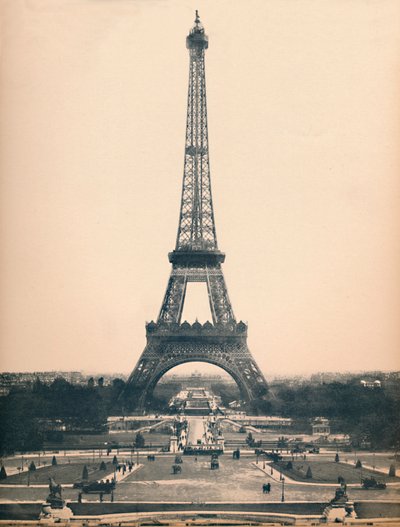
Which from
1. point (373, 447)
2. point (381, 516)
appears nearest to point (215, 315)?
point (373, 447)

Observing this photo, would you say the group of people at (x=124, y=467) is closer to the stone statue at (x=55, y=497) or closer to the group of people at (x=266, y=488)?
the stone statue at (x=55, y=497)

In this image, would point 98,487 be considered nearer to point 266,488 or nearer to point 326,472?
point 266,488

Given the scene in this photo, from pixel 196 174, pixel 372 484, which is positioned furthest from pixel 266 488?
pixel 196 174

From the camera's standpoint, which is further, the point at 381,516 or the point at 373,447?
the point at 373,447

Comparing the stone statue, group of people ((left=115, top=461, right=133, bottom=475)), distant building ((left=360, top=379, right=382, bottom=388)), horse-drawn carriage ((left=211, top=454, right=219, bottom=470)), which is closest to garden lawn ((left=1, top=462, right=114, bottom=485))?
group of people ((left=115, top=461, right=133, bottom=475))

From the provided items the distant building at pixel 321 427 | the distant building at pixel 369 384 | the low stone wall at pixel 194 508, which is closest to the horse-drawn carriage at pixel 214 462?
the low stone wall at pixel 194 508

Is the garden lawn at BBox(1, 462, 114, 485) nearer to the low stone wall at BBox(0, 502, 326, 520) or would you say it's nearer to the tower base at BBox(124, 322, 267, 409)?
the low stone wall at BBox(0, 502, 326, 520)

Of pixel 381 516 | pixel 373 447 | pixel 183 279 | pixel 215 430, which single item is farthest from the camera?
pixel 183 279

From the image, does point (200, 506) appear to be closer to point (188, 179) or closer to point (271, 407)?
point (271, 407)

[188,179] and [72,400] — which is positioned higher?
[188,179]
